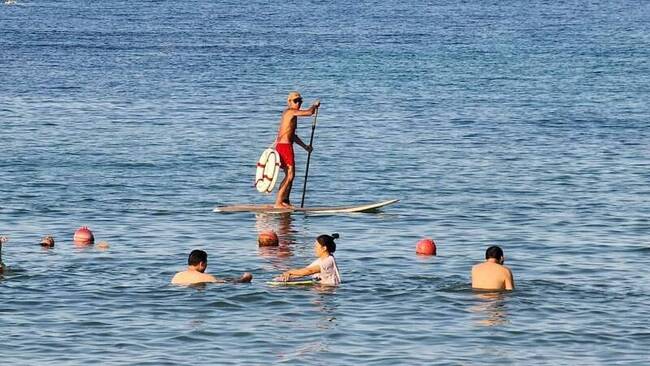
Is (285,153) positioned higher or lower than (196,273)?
higher

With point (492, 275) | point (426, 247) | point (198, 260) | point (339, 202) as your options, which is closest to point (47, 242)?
point (198, 260)

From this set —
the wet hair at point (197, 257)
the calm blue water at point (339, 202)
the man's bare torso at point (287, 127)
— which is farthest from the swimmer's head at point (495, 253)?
the man's bare torso at point (287, 127)

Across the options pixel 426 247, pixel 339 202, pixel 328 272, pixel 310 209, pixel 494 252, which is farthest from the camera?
pixel 339 202

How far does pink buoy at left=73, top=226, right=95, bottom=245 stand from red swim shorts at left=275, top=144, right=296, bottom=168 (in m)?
5.11

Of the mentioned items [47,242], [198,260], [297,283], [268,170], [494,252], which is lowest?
[297,283]

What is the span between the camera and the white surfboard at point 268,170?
115ft

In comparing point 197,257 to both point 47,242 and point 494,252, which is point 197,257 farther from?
point 47,242

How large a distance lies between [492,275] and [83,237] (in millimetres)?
9003

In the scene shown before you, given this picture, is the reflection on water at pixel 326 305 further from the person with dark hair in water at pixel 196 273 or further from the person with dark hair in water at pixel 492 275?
the person with dark hair in water at pixel 492 275

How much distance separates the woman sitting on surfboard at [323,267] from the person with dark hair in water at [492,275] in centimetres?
236

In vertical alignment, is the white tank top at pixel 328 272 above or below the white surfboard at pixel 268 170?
below

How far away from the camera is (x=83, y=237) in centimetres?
3153

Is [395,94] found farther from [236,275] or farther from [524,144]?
[236,275]

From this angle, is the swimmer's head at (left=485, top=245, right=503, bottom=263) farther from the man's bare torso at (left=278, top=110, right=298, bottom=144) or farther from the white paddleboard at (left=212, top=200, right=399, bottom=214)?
the white paddleboard at (left=212, top=200, right=399, bottom=214)
